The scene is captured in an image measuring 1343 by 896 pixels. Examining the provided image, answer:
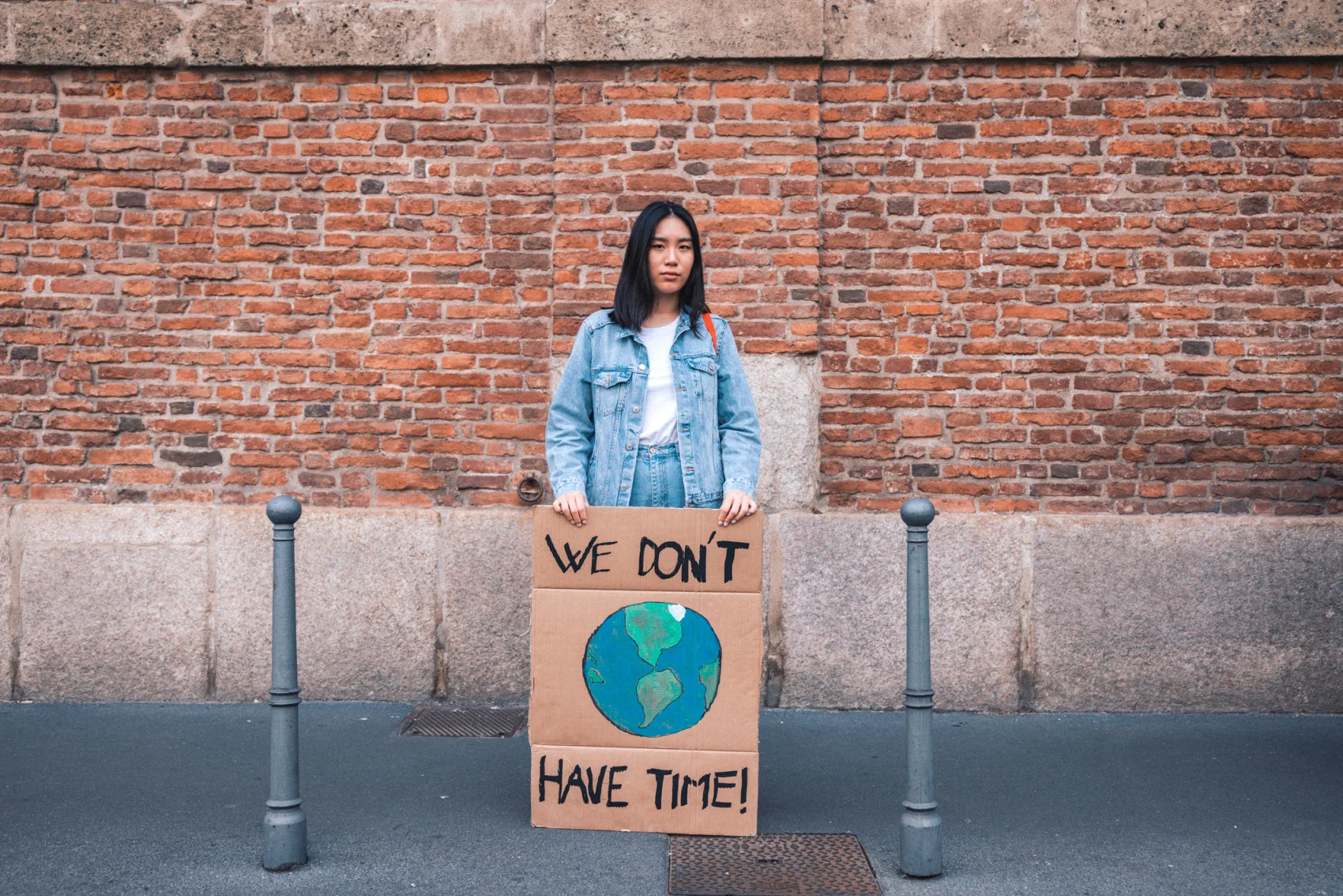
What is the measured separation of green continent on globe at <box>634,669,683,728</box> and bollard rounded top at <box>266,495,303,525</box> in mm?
1170

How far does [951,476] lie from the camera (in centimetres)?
518

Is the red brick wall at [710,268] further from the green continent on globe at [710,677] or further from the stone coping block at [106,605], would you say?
Result: the green continent on globe at [710,677]

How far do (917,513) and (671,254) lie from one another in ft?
3.76

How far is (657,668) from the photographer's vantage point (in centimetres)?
352

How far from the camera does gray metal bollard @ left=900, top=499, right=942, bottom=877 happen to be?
3.23m

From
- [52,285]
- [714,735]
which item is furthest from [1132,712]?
[52,285]

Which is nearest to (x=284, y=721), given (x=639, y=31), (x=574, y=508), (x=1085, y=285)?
(x=574, y=508)

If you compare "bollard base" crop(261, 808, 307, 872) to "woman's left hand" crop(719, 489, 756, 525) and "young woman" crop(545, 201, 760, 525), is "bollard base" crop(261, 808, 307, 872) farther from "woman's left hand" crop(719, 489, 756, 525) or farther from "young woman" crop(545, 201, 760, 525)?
"woman's left hand" crop(719, 489, 756, 525)

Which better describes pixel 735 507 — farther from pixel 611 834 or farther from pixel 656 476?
pixel 611 834

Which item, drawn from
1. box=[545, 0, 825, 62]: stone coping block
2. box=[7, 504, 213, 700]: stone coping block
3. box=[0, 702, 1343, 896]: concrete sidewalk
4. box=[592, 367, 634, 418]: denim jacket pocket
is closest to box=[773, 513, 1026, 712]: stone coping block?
box=[0, 702, 1343, 896]: concrete sidewalk

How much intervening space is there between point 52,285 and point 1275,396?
579 centimetres

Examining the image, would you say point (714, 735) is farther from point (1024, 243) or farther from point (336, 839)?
point (1024, 243)

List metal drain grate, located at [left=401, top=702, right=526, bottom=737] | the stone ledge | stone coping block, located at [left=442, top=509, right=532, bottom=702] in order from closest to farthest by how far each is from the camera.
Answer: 1. metal drain grate, located at [left=401, top=702, right=526, bottom=737]
2. the stone ledge
3. stone coping block, located at [left=442, top=509, right=532, bottom=702]

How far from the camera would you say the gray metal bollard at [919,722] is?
3234 millimetres
